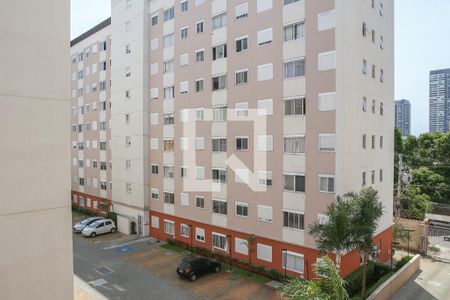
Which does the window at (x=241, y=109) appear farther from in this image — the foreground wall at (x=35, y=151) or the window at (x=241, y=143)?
the foreground wall at (x=35, y=151)

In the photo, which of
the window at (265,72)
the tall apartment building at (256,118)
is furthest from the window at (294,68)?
the window at (265,72)

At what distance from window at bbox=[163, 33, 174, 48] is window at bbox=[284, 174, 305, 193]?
56.9 ft

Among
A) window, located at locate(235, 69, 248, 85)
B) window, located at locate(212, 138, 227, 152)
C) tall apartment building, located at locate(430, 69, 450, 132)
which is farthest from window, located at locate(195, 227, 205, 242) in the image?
tall apartment building, located at locate(430, 69, 450, 132)

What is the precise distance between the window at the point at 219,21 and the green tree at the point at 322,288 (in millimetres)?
20442

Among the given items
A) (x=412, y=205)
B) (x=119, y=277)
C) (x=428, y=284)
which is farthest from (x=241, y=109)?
(x=412, y=205)

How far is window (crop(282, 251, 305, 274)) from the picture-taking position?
21547mm

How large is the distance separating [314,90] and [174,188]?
16.2 metres

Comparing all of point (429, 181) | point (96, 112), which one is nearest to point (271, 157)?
point (96, 112)

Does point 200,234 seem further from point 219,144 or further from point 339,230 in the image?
point 339,230

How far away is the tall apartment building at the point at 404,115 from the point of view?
112188mm

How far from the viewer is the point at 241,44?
24359mm

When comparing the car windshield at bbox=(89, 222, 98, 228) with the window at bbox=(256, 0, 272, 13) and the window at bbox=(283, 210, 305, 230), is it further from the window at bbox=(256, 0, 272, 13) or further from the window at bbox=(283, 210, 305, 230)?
the window at bbox=(256, 0, 272, 13)

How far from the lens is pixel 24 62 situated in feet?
24.3

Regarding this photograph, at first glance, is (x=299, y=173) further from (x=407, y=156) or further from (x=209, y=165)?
(x=407, y=156)
